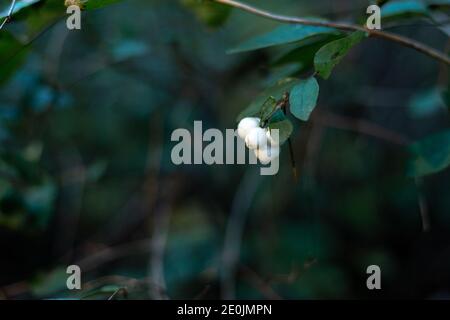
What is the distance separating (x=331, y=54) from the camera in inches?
29.6

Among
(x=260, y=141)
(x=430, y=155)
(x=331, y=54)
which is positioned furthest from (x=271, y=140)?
(x=430, y=155)

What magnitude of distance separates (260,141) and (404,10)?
1.43ft

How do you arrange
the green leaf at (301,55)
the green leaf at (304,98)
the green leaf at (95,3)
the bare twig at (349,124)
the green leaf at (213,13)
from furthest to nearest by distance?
the bare twig at (349,124) → the green leaf at (213,13) → the green leaf at (301,55) → the green leaf at (95,3) → the green leaf at (304,98)

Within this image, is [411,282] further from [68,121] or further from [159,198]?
[68,121]

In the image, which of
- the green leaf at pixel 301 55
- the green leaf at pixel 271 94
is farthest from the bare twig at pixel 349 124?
the green leaf at pixel 271 94

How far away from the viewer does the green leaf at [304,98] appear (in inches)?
27.9

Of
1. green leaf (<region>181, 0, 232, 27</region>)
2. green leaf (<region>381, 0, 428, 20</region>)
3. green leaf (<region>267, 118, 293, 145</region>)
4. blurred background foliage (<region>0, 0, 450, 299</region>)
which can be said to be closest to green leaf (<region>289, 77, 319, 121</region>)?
green leaf (<region>267, 118, 293, 145</region>)

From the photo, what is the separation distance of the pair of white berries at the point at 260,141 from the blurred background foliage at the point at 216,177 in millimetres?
822

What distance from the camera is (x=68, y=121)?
6.31ft

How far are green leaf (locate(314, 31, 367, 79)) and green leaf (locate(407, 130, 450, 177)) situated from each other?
1.00ft

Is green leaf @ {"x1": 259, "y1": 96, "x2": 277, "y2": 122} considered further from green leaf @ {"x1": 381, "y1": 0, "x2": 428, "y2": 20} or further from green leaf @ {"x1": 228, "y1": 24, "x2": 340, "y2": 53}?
green leaf @ {"x1": 381, "y1": 0, "x2": 428, "y2": 20}

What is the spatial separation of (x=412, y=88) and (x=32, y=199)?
1.33 meters

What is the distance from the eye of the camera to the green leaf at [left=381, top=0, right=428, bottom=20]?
100 cm

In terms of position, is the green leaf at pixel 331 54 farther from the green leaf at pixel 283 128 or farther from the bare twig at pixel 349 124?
the bare twig at pixel 349 124
